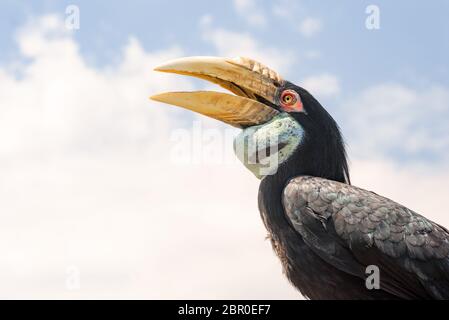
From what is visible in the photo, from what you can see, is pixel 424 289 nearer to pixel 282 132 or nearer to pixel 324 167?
pixel 324 167

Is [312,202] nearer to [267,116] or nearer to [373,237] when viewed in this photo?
[373,237]

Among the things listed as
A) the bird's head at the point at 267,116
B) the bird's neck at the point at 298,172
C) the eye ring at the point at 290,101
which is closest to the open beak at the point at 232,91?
the bird's head at the point at 267,116

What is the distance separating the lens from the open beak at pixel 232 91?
27.6ft

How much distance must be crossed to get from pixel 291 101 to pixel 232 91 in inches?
31.3

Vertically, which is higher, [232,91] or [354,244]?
[232,91]

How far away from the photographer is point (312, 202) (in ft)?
24.8

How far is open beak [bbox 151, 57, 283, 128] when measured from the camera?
8.41 meters

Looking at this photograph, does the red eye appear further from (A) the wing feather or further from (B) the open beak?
(A) the wing feather

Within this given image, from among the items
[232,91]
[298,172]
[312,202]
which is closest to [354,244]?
[312,202]

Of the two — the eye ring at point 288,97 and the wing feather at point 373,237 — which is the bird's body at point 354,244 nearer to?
the wing feather at point 373,237

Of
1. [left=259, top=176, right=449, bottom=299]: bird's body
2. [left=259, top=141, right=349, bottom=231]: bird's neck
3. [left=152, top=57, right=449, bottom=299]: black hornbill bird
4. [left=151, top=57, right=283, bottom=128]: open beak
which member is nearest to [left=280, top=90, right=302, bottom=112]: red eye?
[left=152, top=57, right=449, bottom=299]: black hornbill bird
